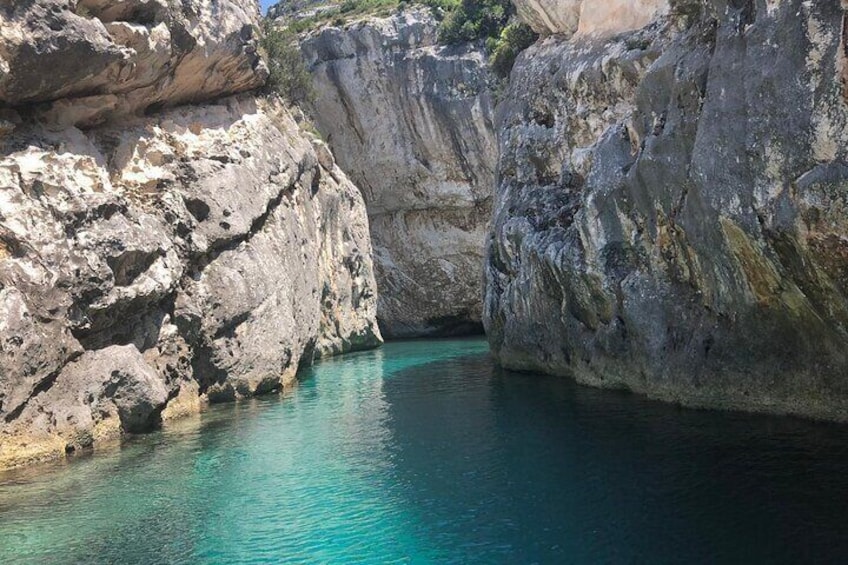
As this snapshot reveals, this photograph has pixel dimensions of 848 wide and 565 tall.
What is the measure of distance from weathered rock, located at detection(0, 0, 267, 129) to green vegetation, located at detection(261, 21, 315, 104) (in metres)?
4.18

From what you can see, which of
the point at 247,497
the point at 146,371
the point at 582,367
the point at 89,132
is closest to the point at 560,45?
the point at 582,367

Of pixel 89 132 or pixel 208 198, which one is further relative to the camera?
pixel 208 198

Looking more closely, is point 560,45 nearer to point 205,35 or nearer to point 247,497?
point 205,35

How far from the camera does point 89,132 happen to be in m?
23.5

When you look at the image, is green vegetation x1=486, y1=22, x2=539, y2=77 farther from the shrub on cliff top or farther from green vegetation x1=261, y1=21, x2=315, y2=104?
the shrub on cliff top

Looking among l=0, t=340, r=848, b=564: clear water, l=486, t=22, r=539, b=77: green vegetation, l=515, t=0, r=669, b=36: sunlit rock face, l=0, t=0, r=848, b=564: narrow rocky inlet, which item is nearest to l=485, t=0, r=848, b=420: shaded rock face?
l=0, t=0, r=848, b=564: narrow rocky inlet

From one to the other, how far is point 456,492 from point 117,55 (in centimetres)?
1516

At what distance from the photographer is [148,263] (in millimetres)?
21812

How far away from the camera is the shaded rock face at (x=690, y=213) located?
14.0 meters

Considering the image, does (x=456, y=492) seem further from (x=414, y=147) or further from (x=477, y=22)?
(x=477, y=22)

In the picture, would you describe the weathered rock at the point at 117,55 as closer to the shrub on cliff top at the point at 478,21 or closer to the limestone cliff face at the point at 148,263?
the limestone cliff face at the point at 148,263

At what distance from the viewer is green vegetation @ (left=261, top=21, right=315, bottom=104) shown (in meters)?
34.9

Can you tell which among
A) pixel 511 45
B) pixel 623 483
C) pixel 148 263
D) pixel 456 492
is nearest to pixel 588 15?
pixel 511 45

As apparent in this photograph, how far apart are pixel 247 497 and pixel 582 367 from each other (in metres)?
13.2
